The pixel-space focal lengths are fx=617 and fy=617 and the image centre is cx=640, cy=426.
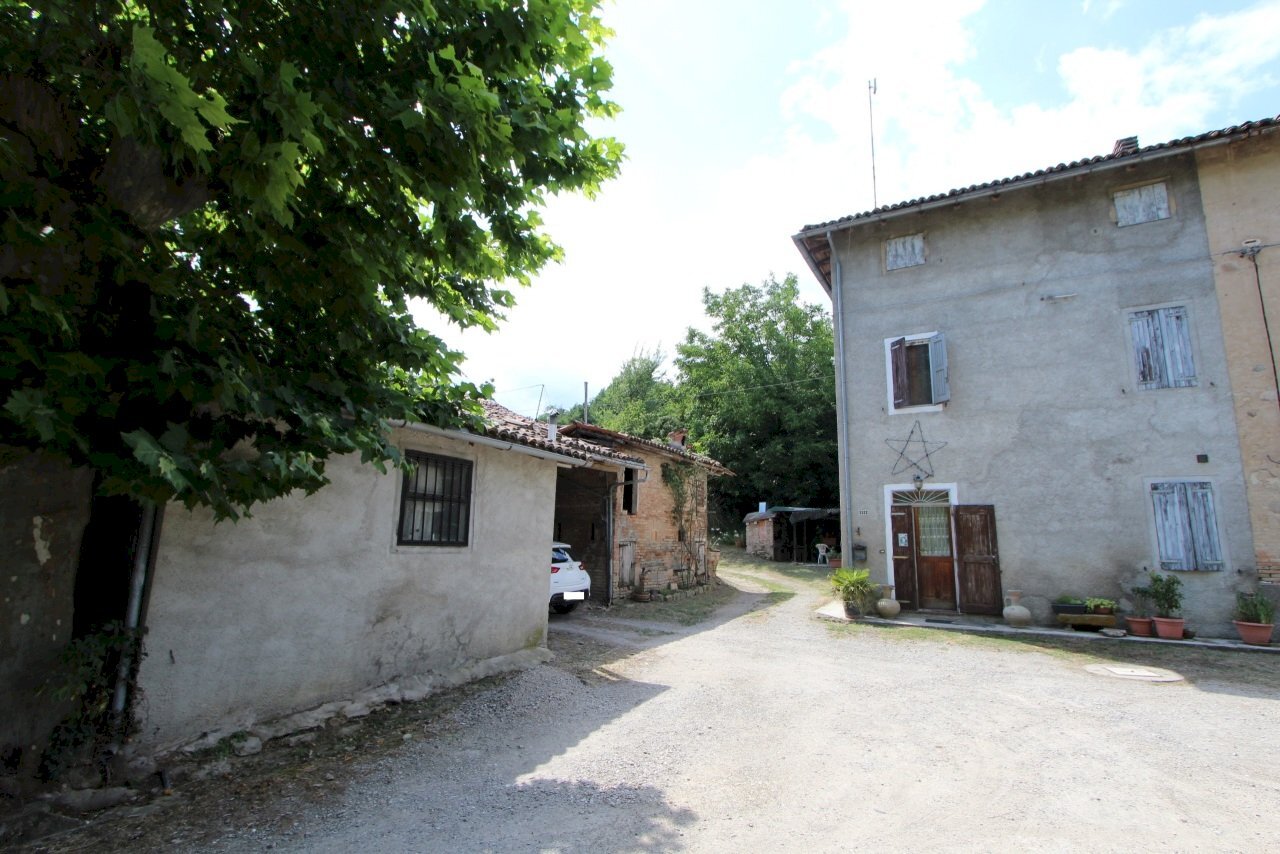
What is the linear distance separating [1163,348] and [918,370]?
4035mm

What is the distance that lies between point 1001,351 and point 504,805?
12119 millimetres

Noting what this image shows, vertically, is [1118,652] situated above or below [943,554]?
below

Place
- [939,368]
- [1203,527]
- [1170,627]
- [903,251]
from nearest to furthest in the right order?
[1170,627] < [1203,527] < [939,368] < [903,251]

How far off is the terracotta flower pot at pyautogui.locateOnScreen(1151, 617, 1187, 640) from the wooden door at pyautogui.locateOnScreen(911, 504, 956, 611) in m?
3.08

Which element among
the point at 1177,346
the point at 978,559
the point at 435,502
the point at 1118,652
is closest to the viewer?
the point at 435,502

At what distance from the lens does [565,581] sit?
40.5ft

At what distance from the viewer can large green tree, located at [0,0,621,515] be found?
9.64ft

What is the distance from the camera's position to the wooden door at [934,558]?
39.9 feet

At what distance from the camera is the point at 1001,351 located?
12.3 meters

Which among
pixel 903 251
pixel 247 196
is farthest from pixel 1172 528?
pixel 247 196

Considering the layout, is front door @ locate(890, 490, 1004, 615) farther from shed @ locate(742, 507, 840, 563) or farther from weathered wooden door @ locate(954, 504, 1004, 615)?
shed @ locate(742, 507, 840, 563)

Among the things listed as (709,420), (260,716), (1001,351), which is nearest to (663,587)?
(1001,351)

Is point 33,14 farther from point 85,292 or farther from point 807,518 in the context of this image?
point 807,518

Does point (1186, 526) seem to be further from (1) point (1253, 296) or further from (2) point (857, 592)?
(2) point (857, 592)
